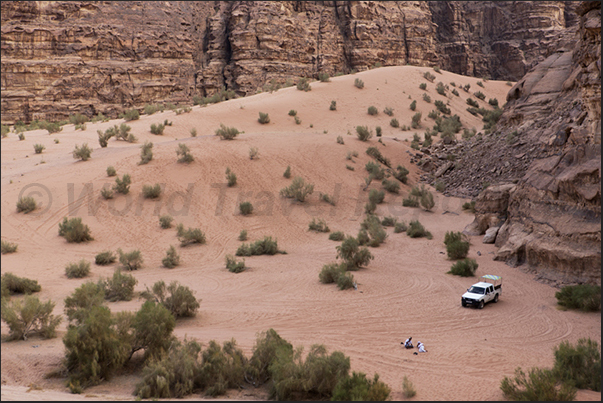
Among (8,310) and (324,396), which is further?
(8,310)

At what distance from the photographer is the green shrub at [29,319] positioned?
7.85m

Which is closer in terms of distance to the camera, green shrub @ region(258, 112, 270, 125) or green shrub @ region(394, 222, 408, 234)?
green shrub @ region(394, 222, 408, 234)

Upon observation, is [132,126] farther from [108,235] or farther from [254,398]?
[254,398]

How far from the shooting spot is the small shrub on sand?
480 inches

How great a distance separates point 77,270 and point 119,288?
7.00 ft

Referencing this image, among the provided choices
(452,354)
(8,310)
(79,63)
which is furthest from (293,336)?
(79,63)

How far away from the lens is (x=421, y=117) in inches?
1507

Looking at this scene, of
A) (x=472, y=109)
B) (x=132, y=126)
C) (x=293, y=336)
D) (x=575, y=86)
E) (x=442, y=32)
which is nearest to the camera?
(x=293, y=336)

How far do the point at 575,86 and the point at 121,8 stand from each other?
4516 centimetres

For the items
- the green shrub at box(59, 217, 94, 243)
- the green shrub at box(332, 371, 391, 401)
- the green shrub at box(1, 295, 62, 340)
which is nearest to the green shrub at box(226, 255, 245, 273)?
the green shrub at box(59, 217, 94, 243)

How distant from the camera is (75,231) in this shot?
1498cm

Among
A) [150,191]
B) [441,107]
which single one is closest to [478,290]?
[150,191]

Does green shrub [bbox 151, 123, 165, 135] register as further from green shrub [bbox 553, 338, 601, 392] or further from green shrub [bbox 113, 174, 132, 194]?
green shrub [bbox 553, 338, 601, 392]

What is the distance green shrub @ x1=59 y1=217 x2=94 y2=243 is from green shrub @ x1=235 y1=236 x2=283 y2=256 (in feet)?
16.8
